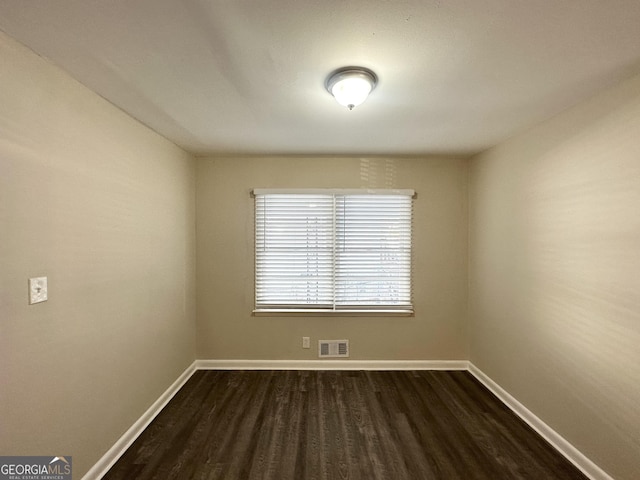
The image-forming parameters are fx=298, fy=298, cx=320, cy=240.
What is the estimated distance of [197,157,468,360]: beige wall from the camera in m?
3.29

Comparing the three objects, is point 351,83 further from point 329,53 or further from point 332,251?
point 332,251

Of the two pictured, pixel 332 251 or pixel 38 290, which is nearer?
pixel 38 290

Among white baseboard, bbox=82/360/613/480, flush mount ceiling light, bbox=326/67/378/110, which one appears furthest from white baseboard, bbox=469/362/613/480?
flush mount ceiling light, bbox=326/67/378/110

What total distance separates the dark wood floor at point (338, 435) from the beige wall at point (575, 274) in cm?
37

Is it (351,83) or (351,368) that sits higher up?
(351,83)

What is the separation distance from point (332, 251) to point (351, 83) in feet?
6.40

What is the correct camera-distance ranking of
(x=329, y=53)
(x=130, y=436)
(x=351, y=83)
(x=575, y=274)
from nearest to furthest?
(x=329, y=53), (x=351, y=83), (x=575, y=274), (x=130, y=436)

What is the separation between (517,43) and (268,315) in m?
2.98

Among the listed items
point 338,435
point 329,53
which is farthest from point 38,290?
point 338,435

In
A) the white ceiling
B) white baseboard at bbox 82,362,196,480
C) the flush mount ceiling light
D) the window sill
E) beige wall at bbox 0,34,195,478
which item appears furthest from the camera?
the window sill

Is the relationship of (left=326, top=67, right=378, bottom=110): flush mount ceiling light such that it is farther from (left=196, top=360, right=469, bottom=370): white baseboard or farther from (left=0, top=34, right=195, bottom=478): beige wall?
(left=196, top=360, right=469, bottom=370): white baseboard

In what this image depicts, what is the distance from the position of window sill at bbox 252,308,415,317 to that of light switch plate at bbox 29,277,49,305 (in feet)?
6.57

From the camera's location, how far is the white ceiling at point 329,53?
1137mm

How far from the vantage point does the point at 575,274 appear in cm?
196
